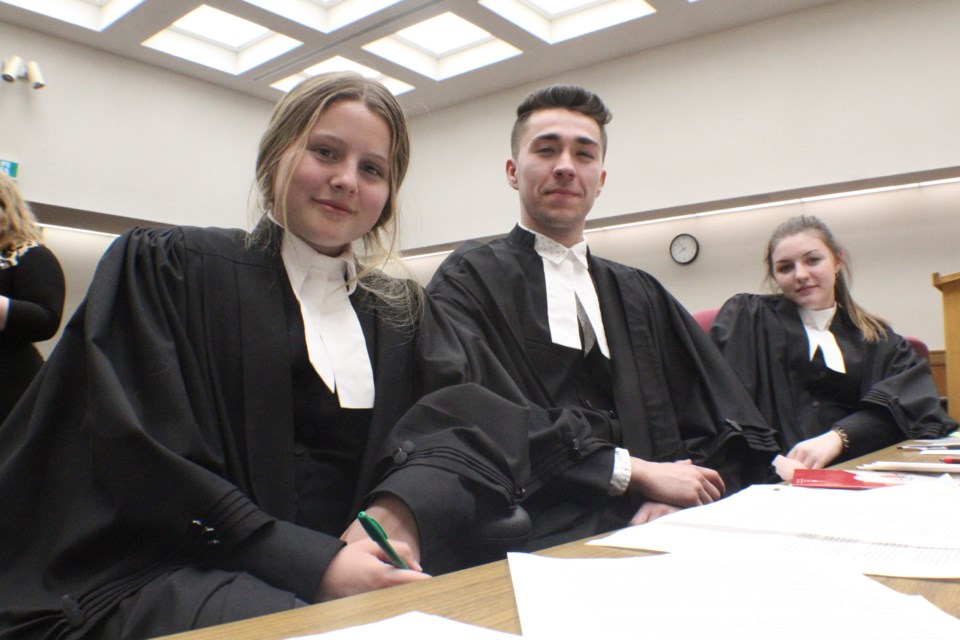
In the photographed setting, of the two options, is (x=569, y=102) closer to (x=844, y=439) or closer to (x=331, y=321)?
(x=331, y=321)

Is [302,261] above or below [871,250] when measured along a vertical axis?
below

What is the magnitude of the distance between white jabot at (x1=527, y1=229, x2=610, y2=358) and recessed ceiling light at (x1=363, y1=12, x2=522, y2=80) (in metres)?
5.24

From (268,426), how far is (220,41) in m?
7.17

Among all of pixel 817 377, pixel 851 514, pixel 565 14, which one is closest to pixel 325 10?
pixel 565 14

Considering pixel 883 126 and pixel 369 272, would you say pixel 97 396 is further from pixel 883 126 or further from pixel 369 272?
A: pixel 883 126

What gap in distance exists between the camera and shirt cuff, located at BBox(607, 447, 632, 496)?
1.67m

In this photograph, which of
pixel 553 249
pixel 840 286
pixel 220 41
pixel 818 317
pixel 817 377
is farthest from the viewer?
pixel 220 41

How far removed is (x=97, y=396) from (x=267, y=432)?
294 mm

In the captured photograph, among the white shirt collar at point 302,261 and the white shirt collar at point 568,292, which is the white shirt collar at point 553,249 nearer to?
the white shirt collar at point 568,292

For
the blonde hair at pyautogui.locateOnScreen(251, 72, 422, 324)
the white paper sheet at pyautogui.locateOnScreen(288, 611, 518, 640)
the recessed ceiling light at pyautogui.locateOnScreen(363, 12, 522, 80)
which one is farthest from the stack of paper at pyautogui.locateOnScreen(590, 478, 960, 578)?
the recessed ceiling light at pyautogui.locateOnScreen(363, 12, 522, 80)

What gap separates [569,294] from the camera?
2.18 m

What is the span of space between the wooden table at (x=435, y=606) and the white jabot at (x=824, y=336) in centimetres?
233

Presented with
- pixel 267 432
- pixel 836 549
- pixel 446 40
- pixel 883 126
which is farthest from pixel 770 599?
pixel 446 40

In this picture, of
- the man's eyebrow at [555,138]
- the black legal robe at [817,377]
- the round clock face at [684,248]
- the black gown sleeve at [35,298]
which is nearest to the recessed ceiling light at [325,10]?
the round clock face at [684,248]
